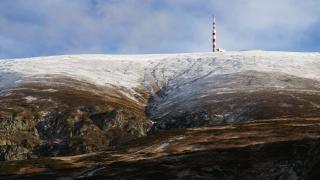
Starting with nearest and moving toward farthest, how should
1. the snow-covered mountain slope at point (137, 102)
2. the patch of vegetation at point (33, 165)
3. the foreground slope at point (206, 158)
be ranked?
the foreground slope at point (206, 158) → the patch of vegetation at point (33, 165) → the snow-covered mountain slope at point (137, 102)

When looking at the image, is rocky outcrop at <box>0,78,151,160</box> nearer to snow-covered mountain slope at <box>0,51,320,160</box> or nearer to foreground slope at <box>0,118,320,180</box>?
snow-covered mountain slope at <box>0,51,320,160</box>

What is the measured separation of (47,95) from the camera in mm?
162500

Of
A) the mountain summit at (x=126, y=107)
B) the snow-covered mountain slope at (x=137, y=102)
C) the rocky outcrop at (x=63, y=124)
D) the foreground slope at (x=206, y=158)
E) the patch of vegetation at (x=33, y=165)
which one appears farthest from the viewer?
the snow-covered mountain slope at (x=137, y=102)

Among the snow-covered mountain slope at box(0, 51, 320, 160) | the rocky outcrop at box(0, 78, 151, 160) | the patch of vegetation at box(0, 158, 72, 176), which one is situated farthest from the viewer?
the snow-covered mountain slope at box(0, 51, 320, 160)

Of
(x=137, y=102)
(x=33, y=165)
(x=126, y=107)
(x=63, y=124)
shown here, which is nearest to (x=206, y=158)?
(x=33, y=165)

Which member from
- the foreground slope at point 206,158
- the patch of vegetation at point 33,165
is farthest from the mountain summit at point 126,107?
the patch of vegetation at point 33,165

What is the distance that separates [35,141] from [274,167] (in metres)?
78.3

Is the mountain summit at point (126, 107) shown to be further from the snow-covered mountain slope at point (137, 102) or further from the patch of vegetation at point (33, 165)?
the patch of vegetation at point (33, 165)

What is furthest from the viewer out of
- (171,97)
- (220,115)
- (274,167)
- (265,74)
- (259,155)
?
(265,74)

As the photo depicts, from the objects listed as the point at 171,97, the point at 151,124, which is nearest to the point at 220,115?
the point at 151,124

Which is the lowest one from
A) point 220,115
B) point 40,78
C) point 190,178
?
point 190,178

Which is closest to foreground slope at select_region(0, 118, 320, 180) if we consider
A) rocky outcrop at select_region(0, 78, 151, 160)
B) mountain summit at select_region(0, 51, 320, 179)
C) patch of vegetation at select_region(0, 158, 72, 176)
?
patch of vegetation at select_region(0, 158, 72, 176)

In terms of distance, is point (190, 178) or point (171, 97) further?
point (171, 97)

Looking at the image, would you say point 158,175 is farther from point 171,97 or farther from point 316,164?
point 171,97
